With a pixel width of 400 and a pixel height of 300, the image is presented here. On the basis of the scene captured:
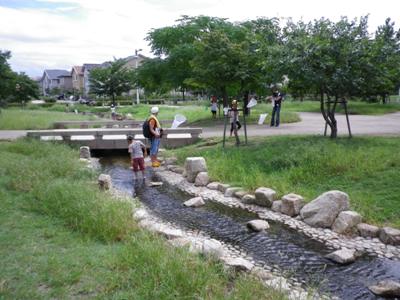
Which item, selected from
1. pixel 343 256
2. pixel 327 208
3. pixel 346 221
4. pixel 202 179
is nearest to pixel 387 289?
pixel 343 256

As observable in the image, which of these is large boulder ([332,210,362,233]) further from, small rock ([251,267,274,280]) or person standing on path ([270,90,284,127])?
person standing on path ([270,90,284,127])

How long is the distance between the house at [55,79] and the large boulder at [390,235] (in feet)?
302

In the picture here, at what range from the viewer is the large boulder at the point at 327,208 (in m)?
7.07

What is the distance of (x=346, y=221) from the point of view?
6801 millimetres

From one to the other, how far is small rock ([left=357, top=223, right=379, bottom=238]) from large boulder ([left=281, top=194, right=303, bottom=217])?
129cm

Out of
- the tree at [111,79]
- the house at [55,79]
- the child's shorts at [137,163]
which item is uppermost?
the house at [55,79]

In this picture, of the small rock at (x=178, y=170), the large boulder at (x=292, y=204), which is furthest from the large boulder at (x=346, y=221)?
the small rock at (x=178, y=170)

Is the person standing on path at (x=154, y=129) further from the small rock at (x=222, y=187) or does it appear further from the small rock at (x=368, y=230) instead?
the small rock at (x=368, y=230)

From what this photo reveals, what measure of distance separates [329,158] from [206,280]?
6404 millimetres

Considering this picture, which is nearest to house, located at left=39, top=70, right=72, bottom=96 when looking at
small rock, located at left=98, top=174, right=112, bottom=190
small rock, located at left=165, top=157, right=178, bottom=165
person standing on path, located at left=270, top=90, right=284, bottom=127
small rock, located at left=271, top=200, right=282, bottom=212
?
person standing on path, located at left=270, top=90, right=284, bottom=127

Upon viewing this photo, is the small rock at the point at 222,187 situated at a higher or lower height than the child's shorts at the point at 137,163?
lower

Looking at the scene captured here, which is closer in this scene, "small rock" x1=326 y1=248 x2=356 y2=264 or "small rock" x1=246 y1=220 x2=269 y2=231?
"small rock" x1=326 y1=248 x2=356 y2=264

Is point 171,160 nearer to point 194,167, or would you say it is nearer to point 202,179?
point 194,167

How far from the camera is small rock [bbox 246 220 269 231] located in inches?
281
